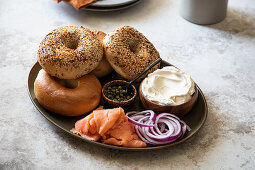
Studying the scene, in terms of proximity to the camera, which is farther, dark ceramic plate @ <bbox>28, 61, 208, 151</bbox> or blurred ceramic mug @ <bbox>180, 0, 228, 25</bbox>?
blurred ceramic mug @ <bbox>180, 0, 228, 25</bbox>

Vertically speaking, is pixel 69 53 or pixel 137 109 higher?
pixel 69 53

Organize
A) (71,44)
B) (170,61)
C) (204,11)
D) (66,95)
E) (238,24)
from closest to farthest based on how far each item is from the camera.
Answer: (66,95), (71,44), (170,61), (204,11), (238,24)

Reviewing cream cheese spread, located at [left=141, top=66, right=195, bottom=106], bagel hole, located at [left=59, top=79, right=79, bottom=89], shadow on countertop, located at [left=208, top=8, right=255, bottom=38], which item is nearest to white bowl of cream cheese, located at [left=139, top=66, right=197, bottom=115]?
cream cheese spread, located at [left=141, top=66, right=195, bottom=106]

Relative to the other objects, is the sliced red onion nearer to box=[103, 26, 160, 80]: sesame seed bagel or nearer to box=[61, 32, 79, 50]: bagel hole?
box=[103, 26, 160, 80]: sesame seed bagel

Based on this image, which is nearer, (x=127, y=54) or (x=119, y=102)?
(x=119, y=102)

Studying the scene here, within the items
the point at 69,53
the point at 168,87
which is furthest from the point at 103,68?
the point at 168,87

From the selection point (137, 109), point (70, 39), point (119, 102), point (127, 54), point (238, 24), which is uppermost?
point (70, 39)

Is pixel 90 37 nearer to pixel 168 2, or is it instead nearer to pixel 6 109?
pixel 6 109

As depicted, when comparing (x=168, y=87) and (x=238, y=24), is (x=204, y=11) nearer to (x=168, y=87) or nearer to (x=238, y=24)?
(x=238, y=24)
